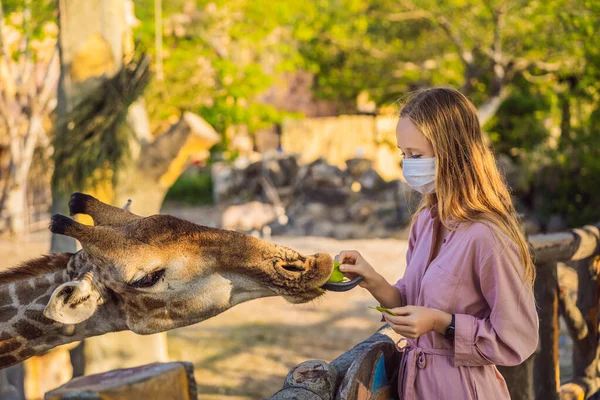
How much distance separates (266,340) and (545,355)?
4.32 m

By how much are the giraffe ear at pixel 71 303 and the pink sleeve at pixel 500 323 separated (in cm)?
112

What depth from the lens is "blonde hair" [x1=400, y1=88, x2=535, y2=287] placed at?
6.48 ft

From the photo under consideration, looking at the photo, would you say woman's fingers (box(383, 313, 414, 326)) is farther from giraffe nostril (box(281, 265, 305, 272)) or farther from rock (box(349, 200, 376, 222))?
rock (box(349, 200, 376, 222))

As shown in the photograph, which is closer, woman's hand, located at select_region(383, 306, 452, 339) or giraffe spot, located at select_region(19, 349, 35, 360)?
woman's hand, located at select_region(383, 306, 452, 339)

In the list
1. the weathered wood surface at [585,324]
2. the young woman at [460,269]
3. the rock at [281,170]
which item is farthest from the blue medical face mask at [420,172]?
the rock at [281,170]

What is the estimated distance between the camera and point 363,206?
45.4 ft

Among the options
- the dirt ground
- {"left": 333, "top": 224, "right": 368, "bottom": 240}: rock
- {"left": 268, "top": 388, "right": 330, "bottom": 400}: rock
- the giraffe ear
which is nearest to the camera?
{"left": 268, "top": 388, "right": 330, "bottom": 400}: rock

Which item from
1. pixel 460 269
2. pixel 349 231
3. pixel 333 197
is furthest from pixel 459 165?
pixel 333 197

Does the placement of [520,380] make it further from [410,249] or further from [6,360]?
[6,360]

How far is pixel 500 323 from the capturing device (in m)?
1.85

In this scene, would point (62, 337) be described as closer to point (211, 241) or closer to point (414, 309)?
point (211, 241)

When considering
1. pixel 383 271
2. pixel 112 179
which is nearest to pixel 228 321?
pixel 383 271

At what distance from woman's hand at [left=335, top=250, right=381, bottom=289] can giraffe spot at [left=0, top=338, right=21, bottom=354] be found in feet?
3.80

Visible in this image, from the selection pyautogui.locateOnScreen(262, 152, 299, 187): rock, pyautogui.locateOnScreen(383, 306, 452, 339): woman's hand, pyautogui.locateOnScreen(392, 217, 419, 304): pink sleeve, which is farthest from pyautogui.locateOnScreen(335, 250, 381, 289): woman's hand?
pyautogui.locateOnScreen(262, 152, 299, 187): rock
